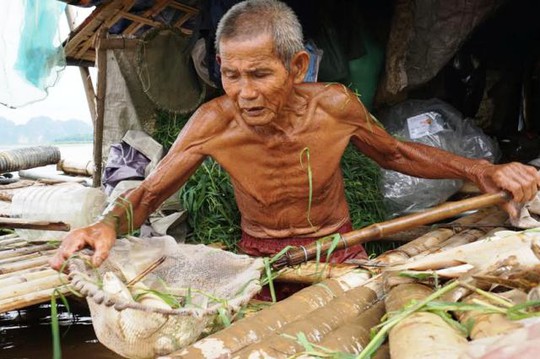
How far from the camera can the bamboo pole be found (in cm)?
251

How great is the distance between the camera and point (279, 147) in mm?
3164

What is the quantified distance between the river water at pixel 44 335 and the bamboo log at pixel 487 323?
2462 mm

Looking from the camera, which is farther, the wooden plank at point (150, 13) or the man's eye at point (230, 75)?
the wooden plank at point (150, 13)

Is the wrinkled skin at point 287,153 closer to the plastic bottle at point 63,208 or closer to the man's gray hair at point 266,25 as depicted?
the man's gray hair at point 266,25

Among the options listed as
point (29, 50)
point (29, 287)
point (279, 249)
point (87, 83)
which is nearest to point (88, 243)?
point (29, 287)

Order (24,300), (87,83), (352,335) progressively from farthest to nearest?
(87,83) < (24,300) < (352,335)

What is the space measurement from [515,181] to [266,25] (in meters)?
1.44

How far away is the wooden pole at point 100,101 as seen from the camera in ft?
14.3

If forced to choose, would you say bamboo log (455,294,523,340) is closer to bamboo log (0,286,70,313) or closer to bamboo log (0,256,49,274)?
bamboo log (0,286,70,313)

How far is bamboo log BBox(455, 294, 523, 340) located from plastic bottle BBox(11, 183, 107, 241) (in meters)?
2.99

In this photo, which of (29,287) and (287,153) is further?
(287,153)

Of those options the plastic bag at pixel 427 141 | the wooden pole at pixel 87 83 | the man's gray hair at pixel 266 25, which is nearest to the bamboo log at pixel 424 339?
the man's gray hair at pixel 266 25

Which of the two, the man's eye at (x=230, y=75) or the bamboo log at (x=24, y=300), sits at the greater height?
the man's eye at (x=230, y=75)

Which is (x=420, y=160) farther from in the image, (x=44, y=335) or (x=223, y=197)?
(x=44, y=335)
